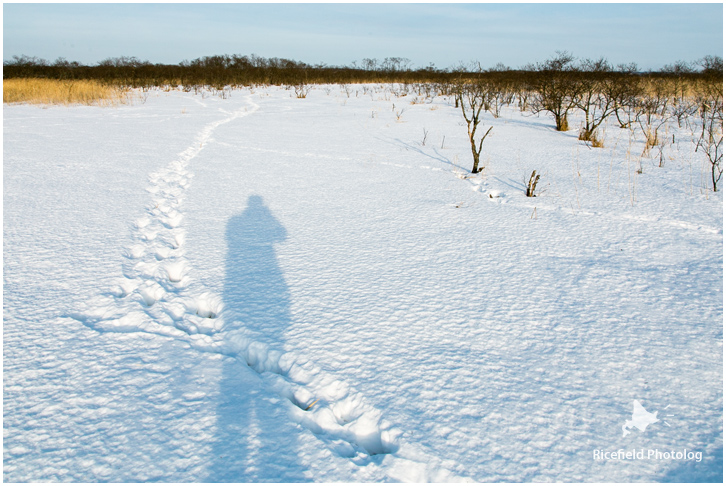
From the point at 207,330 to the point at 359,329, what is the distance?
64 cm

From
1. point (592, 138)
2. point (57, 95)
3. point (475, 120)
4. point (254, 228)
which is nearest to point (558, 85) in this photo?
point (592, 138)

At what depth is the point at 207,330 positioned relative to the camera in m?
1.66

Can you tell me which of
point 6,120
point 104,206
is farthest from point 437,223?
point 6,120

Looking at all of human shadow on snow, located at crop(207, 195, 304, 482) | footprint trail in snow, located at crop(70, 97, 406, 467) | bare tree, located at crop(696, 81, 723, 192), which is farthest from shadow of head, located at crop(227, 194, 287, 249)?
bare tree, located at crop(696, 81, 723, 192)

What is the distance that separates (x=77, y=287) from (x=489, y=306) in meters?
1.94

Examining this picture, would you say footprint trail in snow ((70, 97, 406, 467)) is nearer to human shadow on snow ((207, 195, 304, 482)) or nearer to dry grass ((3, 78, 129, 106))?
human shadow on snow ((207, 195, 304, 482))

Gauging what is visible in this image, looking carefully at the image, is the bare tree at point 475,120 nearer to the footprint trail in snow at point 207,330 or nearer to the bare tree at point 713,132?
the bare tree at point 713,132

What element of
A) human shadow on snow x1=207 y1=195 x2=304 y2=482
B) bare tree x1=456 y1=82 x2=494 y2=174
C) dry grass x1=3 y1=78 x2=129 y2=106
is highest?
dry grass x1=3 y1=78 x2=129 y2=106

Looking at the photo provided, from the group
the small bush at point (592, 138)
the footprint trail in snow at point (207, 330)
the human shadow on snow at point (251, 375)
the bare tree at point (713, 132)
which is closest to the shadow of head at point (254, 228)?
the human shadow on snow at point (251, 375)

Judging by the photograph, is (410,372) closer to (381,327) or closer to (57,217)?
(381,327)

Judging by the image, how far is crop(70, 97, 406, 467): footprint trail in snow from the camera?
1.20 meters

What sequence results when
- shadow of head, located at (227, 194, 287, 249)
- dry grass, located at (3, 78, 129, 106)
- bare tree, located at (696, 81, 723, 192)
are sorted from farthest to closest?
dry grass, located at (3, 78, 129, 106) → bare tree, located at (696, 81, 723, 192) → shadow of head, located at (227, 194, 287, 249)

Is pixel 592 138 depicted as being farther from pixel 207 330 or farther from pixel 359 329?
pixel 207 330

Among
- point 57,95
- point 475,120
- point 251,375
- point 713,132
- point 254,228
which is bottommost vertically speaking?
point 251,375
